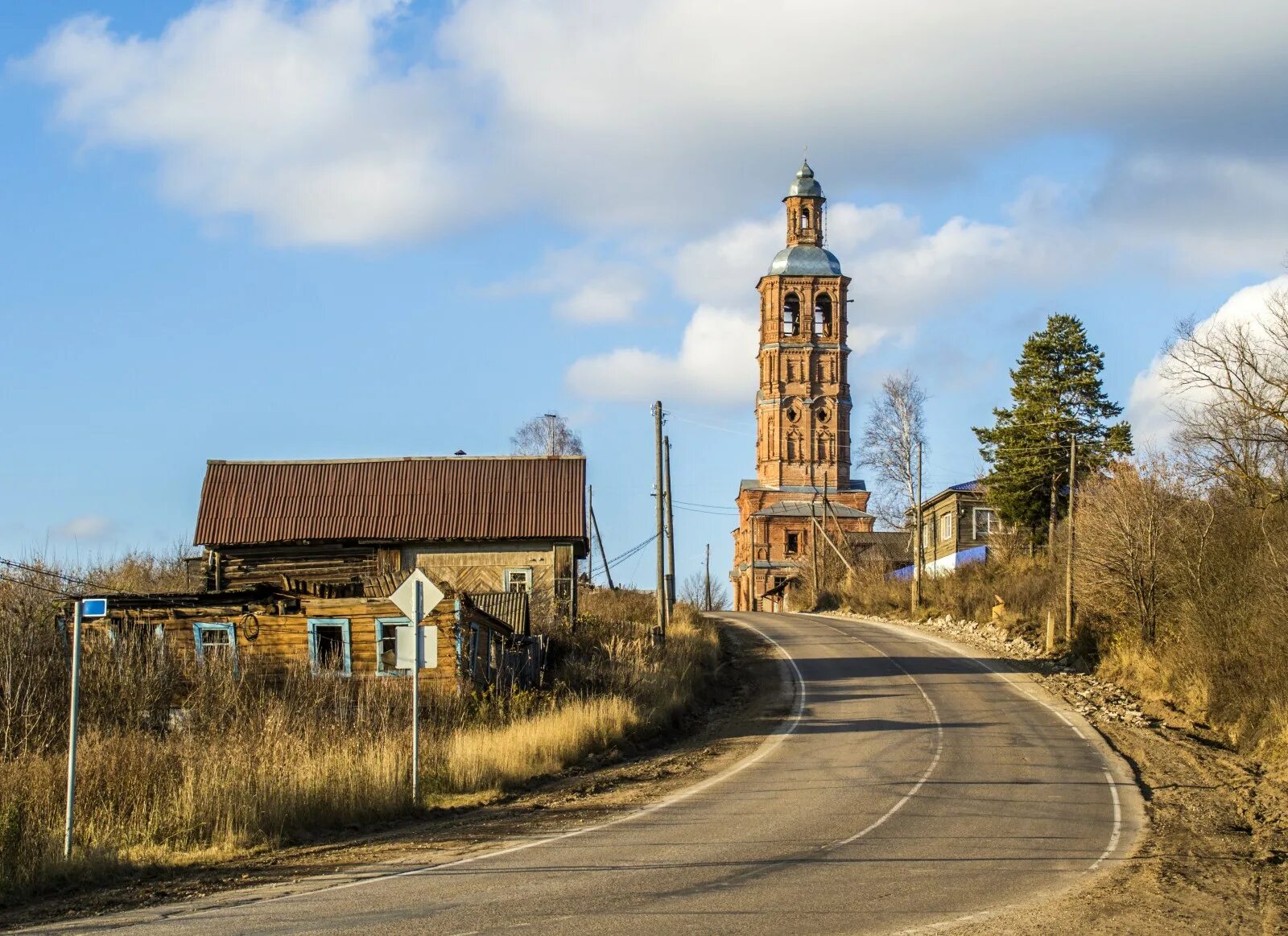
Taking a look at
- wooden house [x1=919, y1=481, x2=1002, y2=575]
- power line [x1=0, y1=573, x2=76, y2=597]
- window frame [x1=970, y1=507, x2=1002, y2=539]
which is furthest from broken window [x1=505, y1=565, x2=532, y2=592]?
window frame [x1=970, y1=507, x2=1002, y2=539]

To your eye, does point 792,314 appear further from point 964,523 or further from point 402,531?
point 402,531

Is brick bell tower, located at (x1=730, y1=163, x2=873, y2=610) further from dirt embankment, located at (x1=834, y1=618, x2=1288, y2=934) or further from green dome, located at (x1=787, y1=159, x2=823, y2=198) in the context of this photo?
dirt embankment, located at (x1=834, y1=618, x2=1288, y2=934)

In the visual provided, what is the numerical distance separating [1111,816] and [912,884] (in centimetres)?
585

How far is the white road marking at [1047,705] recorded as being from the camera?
14833mm

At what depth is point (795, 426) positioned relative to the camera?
326 feet

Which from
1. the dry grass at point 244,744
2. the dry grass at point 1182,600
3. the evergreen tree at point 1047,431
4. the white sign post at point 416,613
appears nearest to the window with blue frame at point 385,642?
the dry grass at point 244,744

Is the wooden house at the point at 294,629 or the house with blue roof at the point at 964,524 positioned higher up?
the house with blue roof at the point at 964,524

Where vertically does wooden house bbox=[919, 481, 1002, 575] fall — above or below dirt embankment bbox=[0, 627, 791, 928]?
above

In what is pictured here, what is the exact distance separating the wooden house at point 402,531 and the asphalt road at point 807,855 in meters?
18.0

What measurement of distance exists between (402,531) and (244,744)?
2485 cm

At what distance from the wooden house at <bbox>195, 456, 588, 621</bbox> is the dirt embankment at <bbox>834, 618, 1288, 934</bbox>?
60.5 ft

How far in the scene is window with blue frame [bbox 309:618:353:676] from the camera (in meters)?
30.7

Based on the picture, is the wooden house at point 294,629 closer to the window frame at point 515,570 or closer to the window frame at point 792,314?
the window frame at point 515,570

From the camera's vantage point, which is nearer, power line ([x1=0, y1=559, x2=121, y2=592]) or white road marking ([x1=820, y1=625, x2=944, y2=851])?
white road marking ([x1=820, y1=625, x2=944, y2=851])
